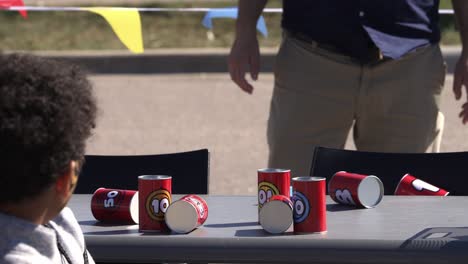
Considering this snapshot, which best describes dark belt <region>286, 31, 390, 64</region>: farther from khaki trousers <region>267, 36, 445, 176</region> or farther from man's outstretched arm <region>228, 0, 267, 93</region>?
man's outstretched arm <region>228, 0, 267, 93</region>

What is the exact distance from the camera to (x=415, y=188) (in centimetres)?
340

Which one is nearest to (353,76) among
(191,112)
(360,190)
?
(360,190)

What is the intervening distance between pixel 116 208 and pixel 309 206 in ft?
1.67

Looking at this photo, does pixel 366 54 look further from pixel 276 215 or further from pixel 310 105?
pixel 276 215

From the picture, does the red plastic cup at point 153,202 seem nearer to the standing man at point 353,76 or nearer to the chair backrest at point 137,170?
the chair backrest at point 137,170

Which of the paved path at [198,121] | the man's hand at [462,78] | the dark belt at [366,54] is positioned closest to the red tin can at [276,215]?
the dark belt at [366,54]

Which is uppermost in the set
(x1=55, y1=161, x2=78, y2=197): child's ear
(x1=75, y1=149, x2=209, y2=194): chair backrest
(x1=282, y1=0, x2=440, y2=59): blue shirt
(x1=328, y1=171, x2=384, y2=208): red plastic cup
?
(x1=55, y1=161, x2=78, y2=197): child's ear

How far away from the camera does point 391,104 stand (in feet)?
13.6

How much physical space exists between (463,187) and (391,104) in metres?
0.63

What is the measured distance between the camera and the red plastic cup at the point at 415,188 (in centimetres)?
339

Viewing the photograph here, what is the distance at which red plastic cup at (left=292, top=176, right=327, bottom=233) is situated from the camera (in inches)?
109

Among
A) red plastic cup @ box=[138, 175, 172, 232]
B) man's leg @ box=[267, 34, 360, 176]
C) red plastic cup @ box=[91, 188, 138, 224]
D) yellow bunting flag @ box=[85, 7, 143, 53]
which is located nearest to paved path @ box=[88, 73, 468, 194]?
yellow bunting flag @ box=[85, 7, 143, 53]

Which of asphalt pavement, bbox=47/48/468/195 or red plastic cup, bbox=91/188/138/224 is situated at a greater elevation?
red plastic cup, bbox=91/188/138/224

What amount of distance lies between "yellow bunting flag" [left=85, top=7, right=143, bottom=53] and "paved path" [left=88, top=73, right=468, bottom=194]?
6.88 ft
